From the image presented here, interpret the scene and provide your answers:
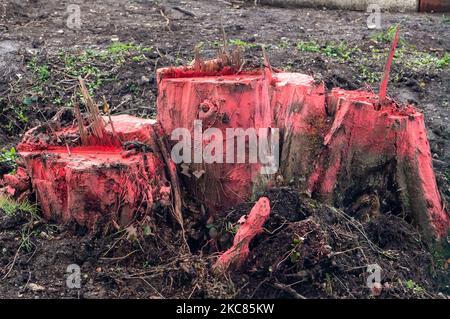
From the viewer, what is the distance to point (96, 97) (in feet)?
22.3

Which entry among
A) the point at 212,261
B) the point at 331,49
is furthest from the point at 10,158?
the point at 331,49

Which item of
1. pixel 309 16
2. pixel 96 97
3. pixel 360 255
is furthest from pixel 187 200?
pixel 309 16

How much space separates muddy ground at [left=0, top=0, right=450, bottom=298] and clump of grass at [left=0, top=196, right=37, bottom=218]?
0.04 metres

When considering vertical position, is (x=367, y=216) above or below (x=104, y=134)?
below

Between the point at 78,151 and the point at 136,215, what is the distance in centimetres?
55

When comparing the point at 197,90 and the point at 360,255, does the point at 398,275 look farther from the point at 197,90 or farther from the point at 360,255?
the point at 197,90

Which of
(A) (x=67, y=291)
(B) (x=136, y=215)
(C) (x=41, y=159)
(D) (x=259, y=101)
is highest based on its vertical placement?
(D) (x=259, y=101)

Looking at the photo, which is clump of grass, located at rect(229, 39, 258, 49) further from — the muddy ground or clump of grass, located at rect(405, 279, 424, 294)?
clump of grass, located at rect(405, 279, 424, 294)

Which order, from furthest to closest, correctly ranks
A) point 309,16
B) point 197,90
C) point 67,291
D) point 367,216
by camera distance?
1. point 309,16
2. point 367,216
3. point 197,90
4. point 67,291

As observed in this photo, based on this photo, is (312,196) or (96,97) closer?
(312,196)

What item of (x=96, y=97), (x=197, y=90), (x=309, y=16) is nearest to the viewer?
(x=197, y=90)

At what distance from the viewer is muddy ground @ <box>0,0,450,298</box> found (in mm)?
4152

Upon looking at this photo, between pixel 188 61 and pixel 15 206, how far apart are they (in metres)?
3.12

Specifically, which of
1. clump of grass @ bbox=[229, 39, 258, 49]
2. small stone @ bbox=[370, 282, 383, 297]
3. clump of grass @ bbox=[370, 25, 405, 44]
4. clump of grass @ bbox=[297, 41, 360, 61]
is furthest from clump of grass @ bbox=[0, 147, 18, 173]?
clump of grass @ bbox=[370, 25, 405, 44]
